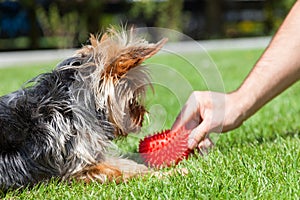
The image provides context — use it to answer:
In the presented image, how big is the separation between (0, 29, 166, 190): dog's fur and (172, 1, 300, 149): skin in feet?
1.44

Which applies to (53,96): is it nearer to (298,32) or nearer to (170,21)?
(298,32)

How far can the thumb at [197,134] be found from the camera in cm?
426

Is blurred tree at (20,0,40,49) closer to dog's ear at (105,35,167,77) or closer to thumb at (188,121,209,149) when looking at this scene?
thumb at (188,121,209,149)

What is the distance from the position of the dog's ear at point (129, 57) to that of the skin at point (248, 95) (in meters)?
0.57

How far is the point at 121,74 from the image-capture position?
13.0ft

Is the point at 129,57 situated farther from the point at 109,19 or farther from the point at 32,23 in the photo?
the point at 109,19

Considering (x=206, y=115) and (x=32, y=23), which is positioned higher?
(x=206, y=115)

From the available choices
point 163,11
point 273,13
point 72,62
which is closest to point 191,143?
point 72,62

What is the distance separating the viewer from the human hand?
169 inches

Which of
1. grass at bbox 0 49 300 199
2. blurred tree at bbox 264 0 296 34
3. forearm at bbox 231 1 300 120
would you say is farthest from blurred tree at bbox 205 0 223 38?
forearm at bbox 231 1 300 120

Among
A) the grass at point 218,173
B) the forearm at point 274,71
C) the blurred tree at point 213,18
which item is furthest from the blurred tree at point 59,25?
the forearm at point 274,71

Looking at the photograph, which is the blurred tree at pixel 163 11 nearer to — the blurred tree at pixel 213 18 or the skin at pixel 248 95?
the blurred tree at pixel 213 18

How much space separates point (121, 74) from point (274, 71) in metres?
1.30

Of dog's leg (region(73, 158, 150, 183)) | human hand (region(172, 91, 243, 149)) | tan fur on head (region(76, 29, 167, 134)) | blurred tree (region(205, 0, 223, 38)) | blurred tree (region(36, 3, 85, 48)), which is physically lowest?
blurred tree (region(205, 0, 223, 38))
